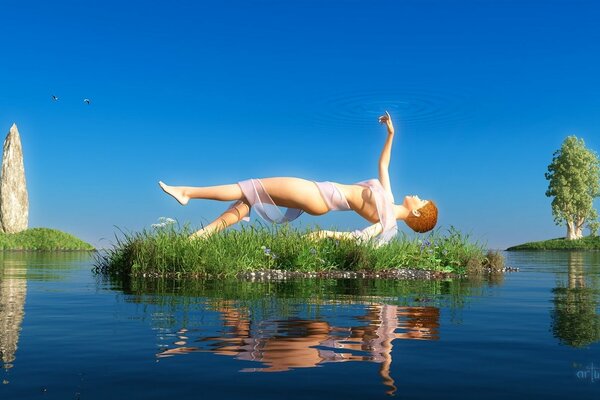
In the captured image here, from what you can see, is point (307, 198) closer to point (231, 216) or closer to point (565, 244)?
point (231, 216)

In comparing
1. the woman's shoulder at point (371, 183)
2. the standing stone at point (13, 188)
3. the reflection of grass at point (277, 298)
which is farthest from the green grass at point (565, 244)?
the reflection of grass at point (277, 298)

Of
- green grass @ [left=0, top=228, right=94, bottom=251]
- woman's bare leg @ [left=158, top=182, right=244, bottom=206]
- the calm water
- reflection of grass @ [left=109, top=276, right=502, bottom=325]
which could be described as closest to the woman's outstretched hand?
woman's bare leg @ [left=158, top=182, right=244, bottom=206]

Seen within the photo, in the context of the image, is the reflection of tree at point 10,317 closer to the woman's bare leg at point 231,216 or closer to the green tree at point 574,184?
the woman's bare leg at point 231,216

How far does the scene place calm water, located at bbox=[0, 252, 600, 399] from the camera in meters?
3.34

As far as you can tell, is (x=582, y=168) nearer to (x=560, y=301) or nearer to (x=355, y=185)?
(x=355, y=185)

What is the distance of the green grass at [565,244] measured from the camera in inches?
2130

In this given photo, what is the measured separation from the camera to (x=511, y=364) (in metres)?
4.02

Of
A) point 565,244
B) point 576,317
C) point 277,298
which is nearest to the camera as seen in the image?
point 576,317

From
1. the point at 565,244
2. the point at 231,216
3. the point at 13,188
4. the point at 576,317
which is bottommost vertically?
the point at 576,317

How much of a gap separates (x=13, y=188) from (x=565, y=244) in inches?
1994

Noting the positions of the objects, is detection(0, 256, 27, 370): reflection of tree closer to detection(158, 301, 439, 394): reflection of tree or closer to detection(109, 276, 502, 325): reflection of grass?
detection(158, 301, 439, 394): reflection of tree

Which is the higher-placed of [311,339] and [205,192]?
[205,192]

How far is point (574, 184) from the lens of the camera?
60562mm

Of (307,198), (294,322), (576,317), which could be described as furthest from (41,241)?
(576,317)
